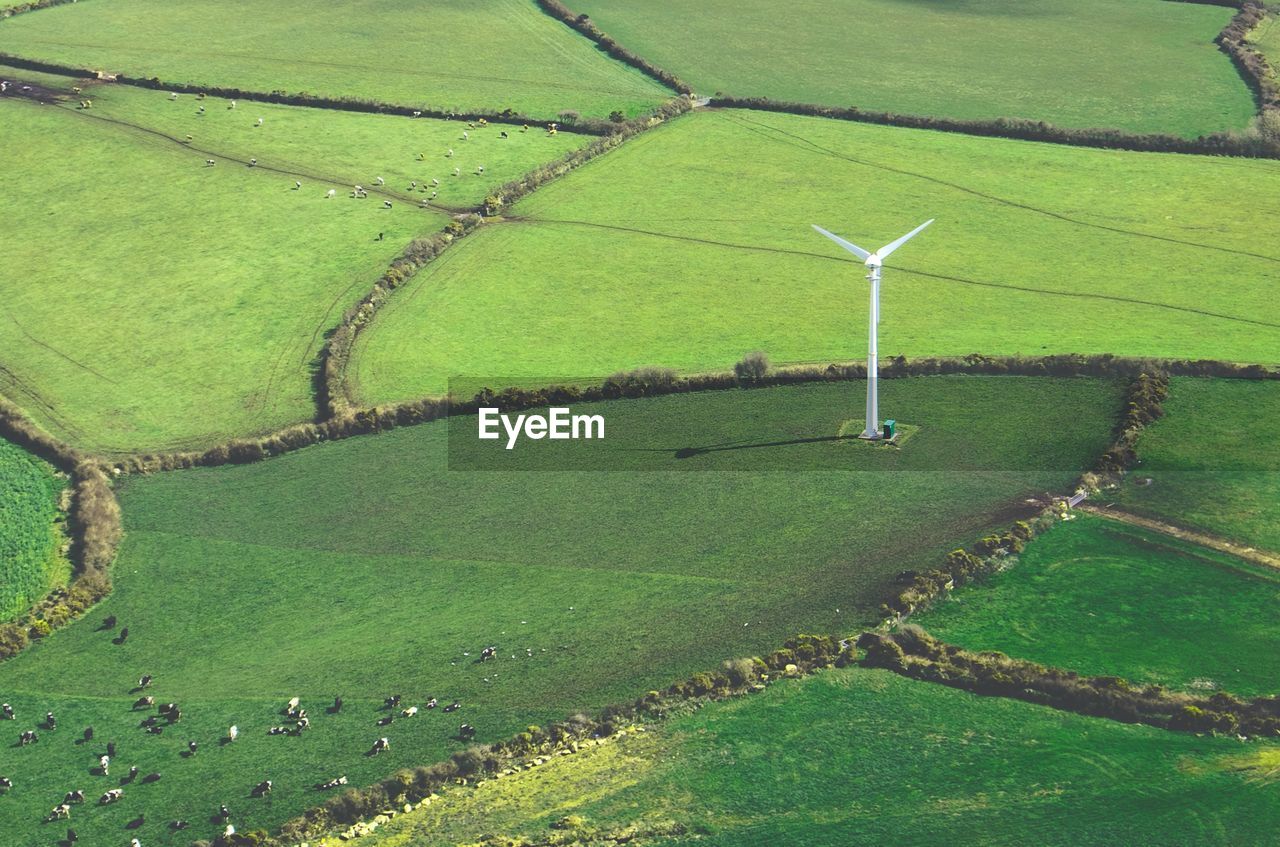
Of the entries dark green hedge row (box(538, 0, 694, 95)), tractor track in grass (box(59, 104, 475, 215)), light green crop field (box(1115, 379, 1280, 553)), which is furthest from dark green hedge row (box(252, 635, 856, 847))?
dark green hedge row (box(538, 0, 694, 95))

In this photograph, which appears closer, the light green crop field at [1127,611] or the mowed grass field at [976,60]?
the light green crop field at [1127,611]

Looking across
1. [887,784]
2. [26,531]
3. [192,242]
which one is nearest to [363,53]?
[192,242]

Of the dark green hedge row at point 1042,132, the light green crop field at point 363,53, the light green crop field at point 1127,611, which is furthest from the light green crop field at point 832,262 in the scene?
the light green crop field at point 1127,611

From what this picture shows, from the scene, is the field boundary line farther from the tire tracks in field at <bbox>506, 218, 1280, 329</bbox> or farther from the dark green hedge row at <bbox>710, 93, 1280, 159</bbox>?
the dark green hedge row at <bbox>710, 93, 1280, 159</bbox>

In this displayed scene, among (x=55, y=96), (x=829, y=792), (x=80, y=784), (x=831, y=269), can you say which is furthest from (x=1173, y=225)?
(x=55, y=96)

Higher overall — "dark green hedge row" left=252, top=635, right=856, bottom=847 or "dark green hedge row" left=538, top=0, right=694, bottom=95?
"dark green hedge row" left=538, top=0, right=694, bottom=95

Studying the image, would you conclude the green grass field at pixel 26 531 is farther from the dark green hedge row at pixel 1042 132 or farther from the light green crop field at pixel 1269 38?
the light green crop field at pixel 1269 38

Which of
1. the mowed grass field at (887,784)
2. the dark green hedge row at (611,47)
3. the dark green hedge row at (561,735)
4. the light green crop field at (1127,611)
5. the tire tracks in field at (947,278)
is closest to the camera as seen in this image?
the mowed grass field at (887,784)
